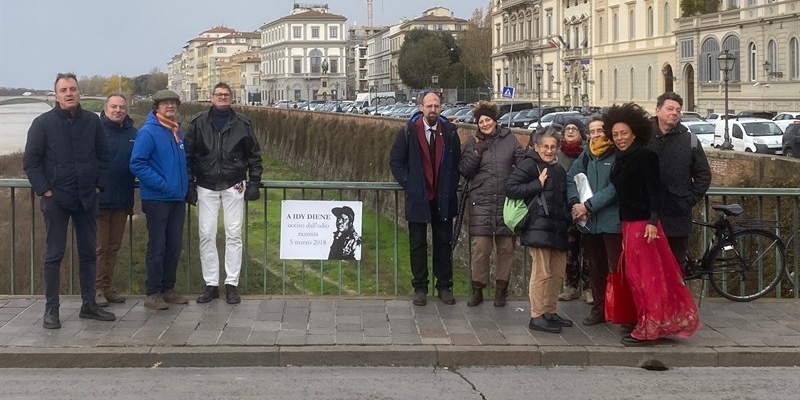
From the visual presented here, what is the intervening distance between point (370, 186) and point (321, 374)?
2760 mm

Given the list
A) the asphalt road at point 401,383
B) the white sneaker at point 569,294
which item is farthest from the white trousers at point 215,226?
the white sneaker at point 569,294

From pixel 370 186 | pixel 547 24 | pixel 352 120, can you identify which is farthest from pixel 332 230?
pixel 547 24

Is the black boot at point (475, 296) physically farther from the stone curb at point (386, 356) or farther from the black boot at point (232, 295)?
the black boot at point (232, 295)

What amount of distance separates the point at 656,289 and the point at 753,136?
2866 centimetres

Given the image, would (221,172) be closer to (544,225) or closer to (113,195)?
(113,195)

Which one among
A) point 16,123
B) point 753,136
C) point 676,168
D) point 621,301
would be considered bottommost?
point 621,301

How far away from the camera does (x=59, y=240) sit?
879 cm

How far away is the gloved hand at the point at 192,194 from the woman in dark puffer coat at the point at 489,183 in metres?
2.46

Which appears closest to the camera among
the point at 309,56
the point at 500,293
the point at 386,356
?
the point at 386,356

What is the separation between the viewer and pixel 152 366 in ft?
26.1

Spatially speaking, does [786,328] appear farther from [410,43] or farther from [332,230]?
[410,43]

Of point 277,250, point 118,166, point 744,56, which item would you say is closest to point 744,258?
point 118,166

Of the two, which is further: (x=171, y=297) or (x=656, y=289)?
(x=171, y=297)

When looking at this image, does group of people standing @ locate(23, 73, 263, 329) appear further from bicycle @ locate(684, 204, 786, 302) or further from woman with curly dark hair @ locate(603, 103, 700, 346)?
bicycle @ locate(684, 204, 786, 302)
